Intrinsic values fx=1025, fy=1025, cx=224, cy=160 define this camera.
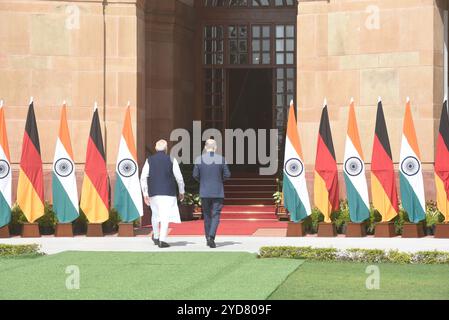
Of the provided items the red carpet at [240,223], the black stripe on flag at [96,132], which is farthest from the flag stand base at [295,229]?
the black stripe on flag at [96,132]

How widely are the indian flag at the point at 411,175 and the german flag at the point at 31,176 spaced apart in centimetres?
725

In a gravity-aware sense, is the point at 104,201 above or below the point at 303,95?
below

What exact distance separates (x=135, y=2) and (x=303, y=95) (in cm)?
430

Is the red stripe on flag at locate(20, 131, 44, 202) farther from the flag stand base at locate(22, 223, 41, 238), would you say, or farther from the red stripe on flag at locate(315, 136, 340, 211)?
the red stripe on flag at locate(315, 136, 340, 211)

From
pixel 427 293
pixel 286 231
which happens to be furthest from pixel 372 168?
pixel 427 293

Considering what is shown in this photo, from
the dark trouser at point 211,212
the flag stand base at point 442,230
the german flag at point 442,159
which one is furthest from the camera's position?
the german flag at point 442,159

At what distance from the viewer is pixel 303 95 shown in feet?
75.0

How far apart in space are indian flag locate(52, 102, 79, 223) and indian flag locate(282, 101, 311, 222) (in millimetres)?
4264

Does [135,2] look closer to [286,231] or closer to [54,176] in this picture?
[54,176]

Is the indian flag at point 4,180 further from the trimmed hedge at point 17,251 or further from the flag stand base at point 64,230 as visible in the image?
the trimmed hedge at point 17,251

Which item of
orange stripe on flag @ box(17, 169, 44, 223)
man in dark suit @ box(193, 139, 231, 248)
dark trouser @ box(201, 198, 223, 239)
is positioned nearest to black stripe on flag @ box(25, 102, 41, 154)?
orange stripe on flag @ box(17, 169, 44, 223)

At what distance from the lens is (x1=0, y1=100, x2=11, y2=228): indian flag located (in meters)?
20.3

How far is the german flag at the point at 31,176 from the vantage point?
67.4 ft

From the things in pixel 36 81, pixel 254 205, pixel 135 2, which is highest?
pixel 135 2
